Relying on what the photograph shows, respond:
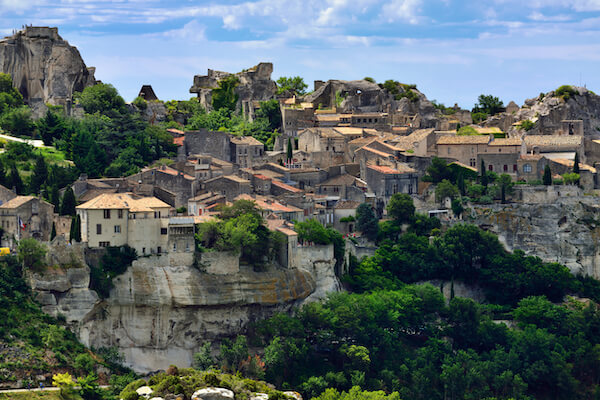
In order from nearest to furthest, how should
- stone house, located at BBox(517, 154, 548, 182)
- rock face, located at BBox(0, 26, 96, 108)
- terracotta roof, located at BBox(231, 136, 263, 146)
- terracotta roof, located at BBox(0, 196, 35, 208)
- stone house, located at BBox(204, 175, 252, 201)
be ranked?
terracotta roof, located at BBox(0, 196, 35, 208) → stone house, located at BBox(204, 175, 252, 201) → stone house, located at BBox(517, 154, 548, 182) → terracotta roof, located at BBox(231, 136, 263, 146) → rock face, located at BBox(0, 26, 96, 108)

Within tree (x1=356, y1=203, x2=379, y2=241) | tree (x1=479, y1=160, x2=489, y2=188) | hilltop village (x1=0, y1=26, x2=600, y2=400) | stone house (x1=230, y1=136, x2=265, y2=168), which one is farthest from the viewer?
stone house (x1=230, y1=136, x2=265, y2=168)

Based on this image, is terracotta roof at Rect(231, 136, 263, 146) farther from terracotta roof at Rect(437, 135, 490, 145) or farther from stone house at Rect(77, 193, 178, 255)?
stone house at Rect(77, 193, 178, 255)

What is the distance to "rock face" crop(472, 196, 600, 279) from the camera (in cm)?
8625

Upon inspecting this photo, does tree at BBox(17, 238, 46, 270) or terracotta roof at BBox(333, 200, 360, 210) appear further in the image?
terracotta roof at BBox(333, 200, 360, 210)

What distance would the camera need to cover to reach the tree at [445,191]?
85625 mm

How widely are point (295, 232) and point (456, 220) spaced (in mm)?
14665

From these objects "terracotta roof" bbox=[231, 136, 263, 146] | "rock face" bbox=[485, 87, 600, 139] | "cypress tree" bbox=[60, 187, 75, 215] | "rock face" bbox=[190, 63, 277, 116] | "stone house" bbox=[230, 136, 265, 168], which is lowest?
"cypress tree" bbox=[60, 187, 75, 215]

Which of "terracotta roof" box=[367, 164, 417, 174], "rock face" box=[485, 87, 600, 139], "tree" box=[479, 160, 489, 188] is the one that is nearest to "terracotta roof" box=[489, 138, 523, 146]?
"tree" box=[479, 160, 489, 188]

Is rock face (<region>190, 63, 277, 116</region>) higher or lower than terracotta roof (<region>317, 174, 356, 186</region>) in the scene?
higher

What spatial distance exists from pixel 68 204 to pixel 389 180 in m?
22.6

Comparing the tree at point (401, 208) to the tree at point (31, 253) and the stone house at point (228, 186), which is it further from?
the tree at point (31, 253)

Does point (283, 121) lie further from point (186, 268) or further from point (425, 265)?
point (186, 268)

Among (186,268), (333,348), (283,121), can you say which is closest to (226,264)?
(186,268)

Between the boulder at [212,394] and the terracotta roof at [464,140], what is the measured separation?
1289 inches
